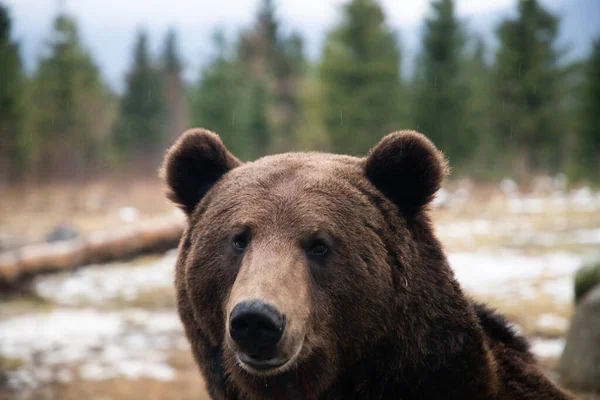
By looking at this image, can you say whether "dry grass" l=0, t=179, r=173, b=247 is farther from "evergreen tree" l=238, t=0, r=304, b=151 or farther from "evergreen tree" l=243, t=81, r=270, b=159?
"evergreen tree" l=238, t=0, r=304, b=151

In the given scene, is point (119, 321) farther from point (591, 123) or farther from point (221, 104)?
point (591, 123)

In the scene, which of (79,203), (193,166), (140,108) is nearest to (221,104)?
(140,108)

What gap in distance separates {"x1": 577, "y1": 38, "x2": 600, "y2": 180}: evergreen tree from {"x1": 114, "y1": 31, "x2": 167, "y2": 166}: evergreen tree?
28.1 m

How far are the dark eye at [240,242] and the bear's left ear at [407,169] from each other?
73cm

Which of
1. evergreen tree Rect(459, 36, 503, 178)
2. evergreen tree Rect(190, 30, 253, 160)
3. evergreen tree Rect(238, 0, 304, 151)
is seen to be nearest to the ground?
evergreen tree Rect(459, 36, 503, 178)

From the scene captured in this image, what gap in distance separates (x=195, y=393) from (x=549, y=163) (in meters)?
44.8

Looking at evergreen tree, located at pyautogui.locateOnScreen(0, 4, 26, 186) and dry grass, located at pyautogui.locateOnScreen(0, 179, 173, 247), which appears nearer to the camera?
dry grass, located at pyautogui.locateOnScreen(0, 179, 173, 247)

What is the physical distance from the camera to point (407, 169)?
293cm

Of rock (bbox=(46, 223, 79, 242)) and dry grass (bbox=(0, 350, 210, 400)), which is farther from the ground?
rock (bbox=(46, 223, 79, 242))

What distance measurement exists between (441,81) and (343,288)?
3077cm

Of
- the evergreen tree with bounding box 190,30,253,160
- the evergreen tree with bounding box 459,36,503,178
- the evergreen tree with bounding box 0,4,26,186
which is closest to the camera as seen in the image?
the evergreen tree with bounding box 0,4,26,186

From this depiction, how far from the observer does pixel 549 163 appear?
45.6 metres

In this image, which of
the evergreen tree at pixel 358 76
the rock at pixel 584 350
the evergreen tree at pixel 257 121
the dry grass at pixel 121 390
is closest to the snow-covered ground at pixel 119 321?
the dry grass at pixel 121 390

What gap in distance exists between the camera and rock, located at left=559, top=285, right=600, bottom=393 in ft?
18.0
